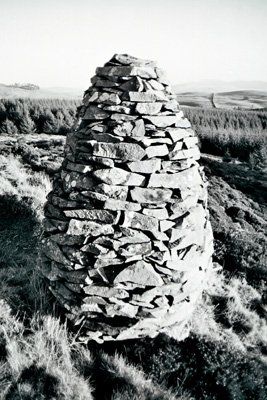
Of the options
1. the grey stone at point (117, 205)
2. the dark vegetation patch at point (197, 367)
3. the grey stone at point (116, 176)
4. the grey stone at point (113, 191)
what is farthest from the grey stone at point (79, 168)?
the dark vegetation patch at point (197, 367)

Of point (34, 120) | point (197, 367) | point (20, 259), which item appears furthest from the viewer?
point (34, 120)

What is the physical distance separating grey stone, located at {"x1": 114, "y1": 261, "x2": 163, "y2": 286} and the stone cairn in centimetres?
1

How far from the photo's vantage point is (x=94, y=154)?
312 centimetres

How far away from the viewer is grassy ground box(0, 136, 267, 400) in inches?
120

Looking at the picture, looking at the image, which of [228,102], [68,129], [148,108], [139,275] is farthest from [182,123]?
[228,102]

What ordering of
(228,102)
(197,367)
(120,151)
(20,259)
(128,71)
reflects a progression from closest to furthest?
(120,151) < (128,71) < (197,367) < (20,259) < (228,102)

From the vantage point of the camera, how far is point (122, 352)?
11.3 ft

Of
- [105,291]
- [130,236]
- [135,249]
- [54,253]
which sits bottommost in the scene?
[105,291]

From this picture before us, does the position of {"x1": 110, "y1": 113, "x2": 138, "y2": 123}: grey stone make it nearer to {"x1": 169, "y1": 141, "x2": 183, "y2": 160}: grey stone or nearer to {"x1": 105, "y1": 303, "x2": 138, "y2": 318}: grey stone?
{"x1": 169, "y1": 141, "x2": 183, "y2": 160}: grey stone

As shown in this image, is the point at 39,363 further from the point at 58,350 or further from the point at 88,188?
the point at 88,188

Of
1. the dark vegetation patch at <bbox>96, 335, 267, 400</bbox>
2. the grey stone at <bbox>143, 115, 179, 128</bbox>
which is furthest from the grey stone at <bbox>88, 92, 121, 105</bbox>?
the dark vegetation patch at <bbox>96, 335, 267, 400</bbox>

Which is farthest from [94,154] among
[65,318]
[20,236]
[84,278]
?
[20,236]

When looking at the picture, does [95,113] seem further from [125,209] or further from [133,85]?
[125,209]

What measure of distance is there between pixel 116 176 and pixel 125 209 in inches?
13.8
